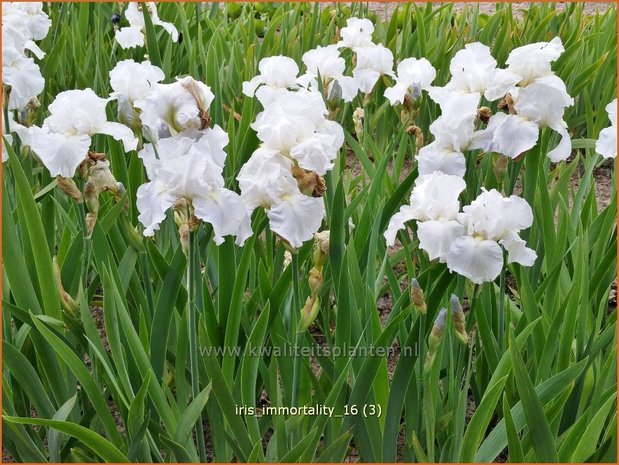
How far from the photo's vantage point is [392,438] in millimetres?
1542

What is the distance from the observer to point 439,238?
55.2 inches

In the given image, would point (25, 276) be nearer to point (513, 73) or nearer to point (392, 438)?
point (392, 438)

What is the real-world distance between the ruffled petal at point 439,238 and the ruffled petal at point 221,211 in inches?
12.5

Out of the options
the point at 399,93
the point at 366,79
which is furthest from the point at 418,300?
the point at 366,79

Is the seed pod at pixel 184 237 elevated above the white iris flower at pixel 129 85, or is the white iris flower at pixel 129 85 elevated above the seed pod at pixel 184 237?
the white iris flower at pixel 129 85

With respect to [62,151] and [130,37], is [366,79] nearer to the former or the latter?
[130,37]

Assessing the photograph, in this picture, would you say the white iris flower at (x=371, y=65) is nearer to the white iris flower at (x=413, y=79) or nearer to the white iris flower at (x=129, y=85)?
the white iris flower at (x=413, y=79)

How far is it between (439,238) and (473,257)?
0.22 feet

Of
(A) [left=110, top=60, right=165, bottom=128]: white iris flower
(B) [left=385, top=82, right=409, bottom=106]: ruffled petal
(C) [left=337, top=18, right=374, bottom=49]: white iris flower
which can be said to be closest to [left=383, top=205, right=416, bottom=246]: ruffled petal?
(A) [left=110, top=60, right=165, bottom=128]: white iris flower

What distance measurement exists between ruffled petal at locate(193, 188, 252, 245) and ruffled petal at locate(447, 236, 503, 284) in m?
0.37

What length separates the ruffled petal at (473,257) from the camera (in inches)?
54.7

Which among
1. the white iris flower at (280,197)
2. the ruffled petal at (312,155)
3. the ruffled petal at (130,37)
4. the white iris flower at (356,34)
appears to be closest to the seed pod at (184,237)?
the white iris flower at (280,197)

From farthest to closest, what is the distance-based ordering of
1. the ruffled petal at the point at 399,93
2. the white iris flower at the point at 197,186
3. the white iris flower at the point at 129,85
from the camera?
1. the ruffled petal at the point at 399,93
2. the white iris flower at the point at 129,85
3. the white iris flower at the point at 197,186

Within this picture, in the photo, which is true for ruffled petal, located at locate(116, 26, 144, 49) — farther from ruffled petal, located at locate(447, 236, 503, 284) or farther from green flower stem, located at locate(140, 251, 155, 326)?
ruffled petal, located at locate(447, 236, 503, 284)
